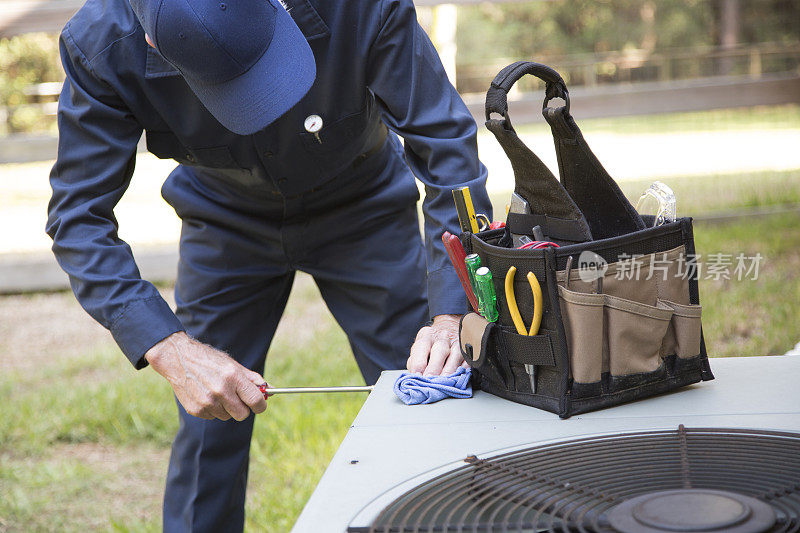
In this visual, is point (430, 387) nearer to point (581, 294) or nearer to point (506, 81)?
point (581, 294)

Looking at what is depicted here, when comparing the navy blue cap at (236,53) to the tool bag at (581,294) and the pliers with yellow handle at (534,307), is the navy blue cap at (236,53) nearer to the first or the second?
the tool bag at (581,294)

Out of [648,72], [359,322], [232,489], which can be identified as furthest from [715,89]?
[232,489]

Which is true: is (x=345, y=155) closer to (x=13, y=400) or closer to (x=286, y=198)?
(x=286, y=198)

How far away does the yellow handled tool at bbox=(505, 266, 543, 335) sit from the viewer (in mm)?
1089

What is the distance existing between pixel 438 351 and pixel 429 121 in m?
0.43

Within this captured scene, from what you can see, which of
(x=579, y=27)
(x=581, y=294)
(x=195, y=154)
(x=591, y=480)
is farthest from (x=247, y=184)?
(x=579, y=27)

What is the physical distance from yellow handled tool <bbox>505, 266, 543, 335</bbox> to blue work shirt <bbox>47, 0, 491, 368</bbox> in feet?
0.89

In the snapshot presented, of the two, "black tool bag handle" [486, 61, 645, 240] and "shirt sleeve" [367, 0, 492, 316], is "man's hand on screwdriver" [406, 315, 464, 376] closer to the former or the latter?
"shirt sleeve" [367, 0, 492, 316]

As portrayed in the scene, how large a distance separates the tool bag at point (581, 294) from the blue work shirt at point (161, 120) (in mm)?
248

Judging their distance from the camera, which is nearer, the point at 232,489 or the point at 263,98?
the point at 263,98

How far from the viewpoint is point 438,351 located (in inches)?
50.8

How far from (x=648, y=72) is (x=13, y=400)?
4.66 meters

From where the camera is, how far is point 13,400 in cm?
337

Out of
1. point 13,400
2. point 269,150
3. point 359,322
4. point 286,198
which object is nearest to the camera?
point 269,150
